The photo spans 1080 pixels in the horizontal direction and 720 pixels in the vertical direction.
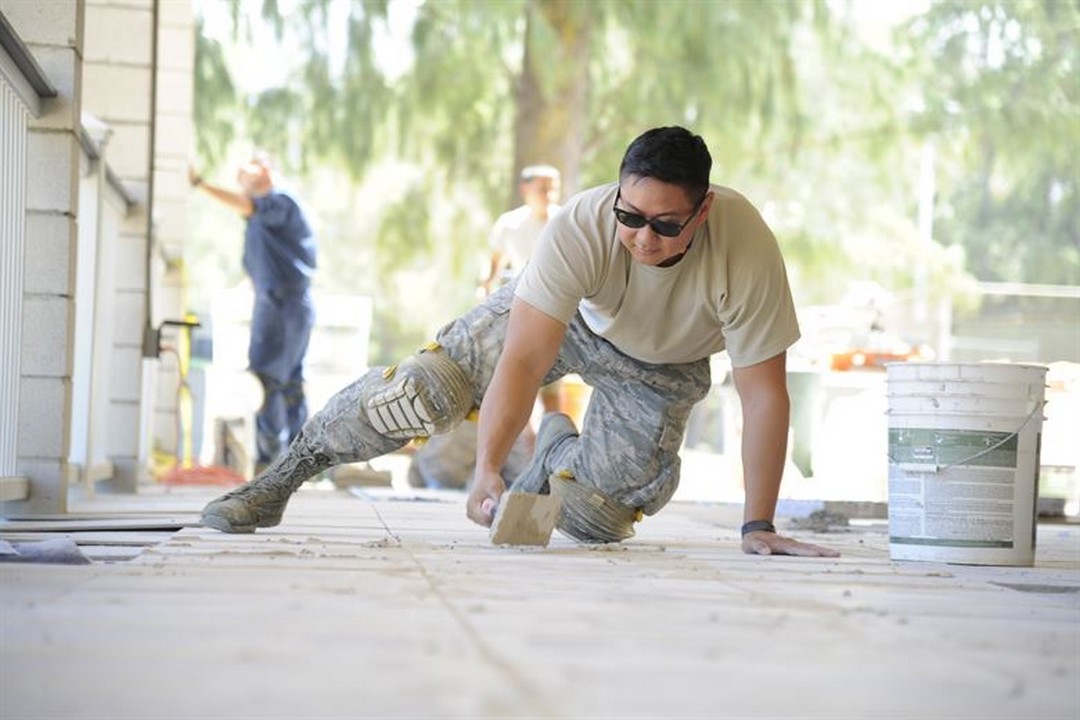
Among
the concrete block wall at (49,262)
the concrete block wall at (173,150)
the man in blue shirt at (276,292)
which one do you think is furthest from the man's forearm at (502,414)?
the concrete block wall at (173,150)

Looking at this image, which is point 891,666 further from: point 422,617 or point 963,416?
point 963,416

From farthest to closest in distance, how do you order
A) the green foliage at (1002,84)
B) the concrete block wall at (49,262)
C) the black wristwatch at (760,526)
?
the green foliage at (1002,84) → the concrete block wall at (49,262) → the black wristwatch at (760,526)

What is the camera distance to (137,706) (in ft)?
6.22

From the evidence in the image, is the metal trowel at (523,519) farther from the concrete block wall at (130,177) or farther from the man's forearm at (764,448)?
the concrete block wall at (130,177)

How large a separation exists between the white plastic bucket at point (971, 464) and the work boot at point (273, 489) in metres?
1.58

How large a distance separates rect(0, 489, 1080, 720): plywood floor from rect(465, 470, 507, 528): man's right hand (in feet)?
0.52

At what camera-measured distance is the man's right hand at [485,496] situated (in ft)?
14.2

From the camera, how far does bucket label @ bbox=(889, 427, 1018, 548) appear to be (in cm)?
465

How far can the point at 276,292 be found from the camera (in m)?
10.7

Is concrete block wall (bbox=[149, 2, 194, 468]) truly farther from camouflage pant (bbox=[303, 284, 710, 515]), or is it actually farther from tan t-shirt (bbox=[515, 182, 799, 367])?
tan t-shirt (bbox=[515, 182, 799, 367])

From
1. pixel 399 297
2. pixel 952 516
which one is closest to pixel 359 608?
pixel 952 516

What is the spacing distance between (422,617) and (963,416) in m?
2.34

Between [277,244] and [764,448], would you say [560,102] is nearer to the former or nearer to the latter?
[277,244]

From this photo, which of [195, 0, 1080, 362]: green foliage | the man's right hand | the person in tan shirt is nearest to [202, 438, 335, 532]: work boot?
the person in tan shirt
